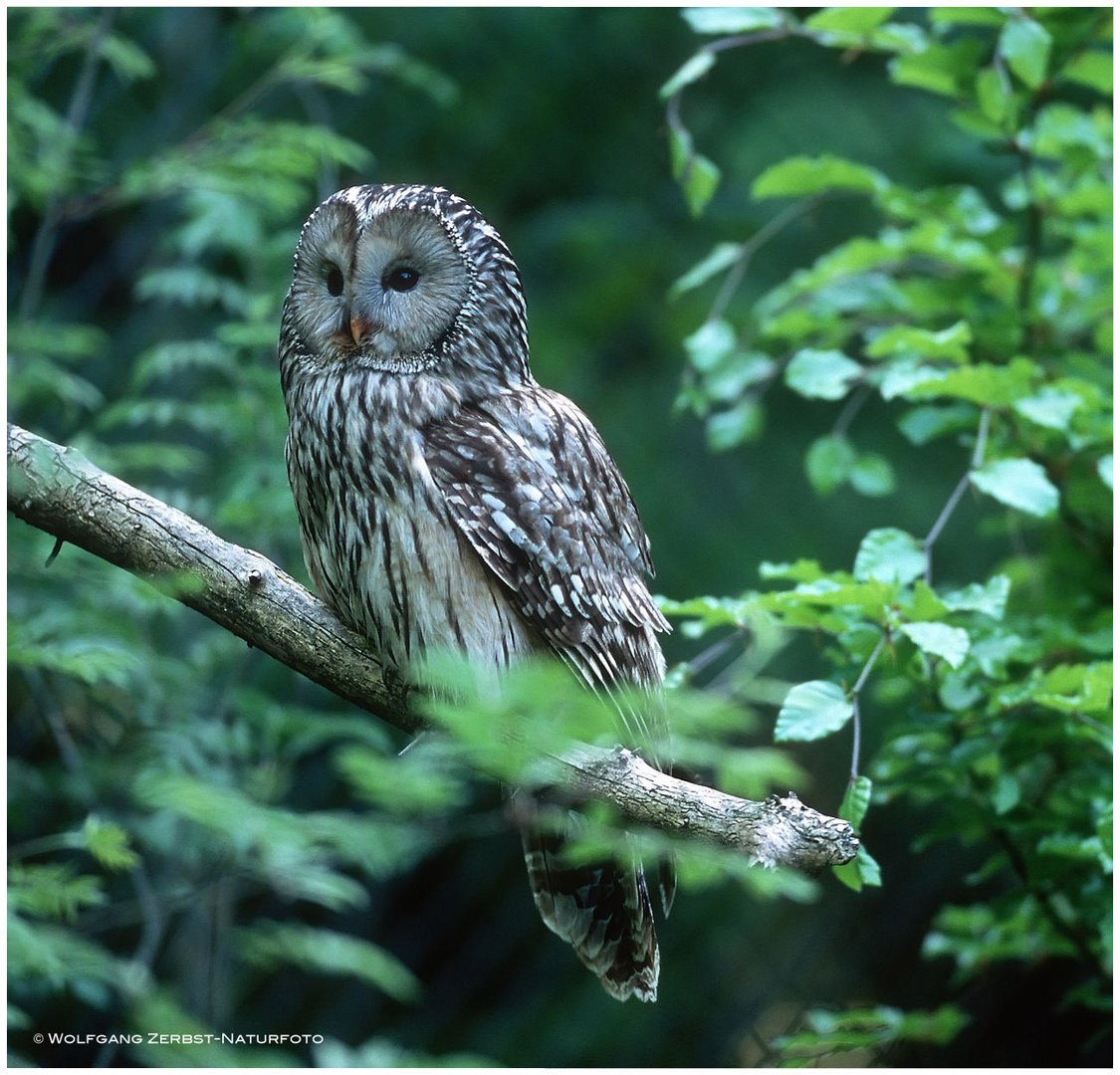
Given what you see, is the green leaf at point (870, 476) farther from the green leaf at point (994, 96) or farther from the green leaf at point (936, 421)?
the green leaf at point (994, 96)

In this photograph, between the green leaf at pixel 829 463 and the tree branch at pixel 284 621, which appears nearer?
the tree branch at pixel 284 621

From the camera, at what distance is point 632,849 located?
1.27m

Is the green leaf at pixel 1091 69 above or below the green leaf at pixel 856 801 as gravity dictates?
above

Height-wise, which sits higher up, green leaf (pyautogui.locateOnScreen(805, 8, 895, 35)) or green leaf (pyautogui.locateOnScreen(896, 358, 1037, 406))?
green leaf (pyautogui.locateOnScreen(805, 8, 895, 35))

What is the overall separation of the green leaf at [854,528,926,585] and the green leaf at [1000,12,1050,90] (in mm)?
751

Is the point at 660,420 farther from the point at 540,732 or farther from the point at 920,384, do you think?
the point at 540,732

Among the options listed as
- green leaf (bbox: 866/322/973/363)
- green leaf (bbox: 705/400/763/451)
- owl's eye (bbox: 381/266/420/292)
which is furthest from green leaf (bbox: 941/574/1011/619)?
owl's eye (bbox: 381/266/420/292)

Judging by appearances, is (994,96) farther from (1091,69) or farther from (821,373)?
(821,373)

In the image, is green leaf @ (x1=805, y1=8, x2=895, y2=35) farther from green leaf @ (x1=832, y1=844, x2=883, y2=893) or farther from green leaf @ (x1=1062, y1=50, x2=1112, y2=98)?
green leaf @ (x1=832, y1=844, x2=883, y2=893)

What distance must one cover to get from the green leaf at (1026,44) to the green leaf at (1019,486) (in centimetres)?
60

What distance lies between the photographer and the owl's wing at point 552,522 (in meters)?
1.70

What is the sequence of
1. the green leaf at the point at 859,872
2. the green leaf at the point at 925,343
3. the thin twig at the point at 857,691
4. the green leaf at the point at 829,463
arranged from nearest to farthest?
the green leaf at the point at 859,872
the thin twig at the point at 857,691
the green leaf at the point at 925,343
the green leaf at the point at 829,463

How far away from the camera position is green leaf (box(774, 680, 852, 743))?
1.43 m

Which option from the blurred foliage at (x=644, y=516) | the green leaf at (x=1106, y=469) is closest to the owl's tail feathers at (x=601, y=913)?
the blurred foliage at (x=644, y=516)
